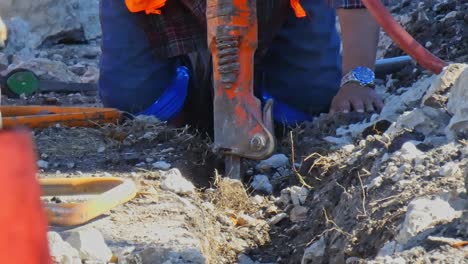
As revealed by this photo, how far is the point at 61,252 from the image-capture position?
1.87 meters

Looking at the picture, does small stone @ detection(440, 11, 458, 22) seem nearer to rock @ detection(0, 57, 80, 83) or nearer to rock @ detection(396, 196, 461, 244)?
rock @ detection(0, 57, 80, 83)

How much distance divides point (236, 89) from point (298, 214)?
44 cm

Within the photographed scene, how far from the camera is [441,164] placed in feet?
6.33

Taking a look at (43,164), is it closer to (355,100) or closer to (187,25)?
(187,25)

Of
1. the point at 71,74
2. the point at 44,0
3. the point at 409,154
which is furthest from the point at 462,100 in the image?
the point at 44,0

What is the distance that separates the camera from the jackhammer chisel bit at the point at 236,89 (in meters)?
2.67

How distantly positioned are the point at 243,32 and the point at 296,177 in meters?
0.44

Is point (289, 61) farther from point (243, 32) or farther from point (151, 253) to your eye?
point (151, 253)

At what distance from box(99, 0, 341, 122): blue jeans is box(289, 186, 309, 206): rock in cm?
90

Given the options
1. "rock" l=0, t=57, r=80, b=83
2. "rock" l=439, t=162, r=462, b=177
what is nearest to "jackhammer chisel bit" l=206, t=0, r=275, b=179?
"rock" l=439, t=162, r=462, b=177

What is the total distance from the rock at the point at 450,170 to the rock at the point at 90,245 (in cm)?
69

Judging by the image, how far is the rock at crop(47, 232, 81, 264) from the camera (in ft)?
6.04

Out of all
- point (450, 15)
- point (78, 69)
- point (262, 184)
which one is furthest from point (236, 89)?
point (78, 69)

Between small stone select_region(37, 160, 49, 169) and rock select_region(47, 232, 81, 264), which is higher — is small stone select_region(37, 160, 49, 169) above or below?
below
